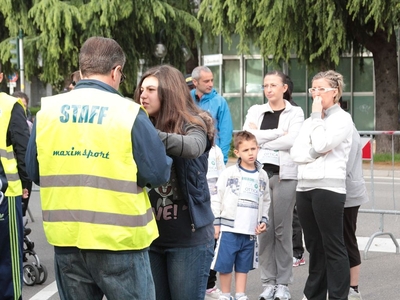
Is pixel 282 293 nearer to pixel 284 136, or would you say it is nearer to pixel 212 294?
pixel 212 294

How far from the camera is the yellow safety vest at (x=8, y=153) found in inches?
229

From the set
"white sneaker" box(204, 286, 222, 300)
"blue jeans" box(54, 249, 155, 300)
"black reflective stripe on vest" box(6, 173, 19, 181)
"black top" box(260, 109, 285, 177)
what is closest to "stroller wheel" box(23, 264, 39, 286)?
"white sneaker" box(204, 286, 222, 300)

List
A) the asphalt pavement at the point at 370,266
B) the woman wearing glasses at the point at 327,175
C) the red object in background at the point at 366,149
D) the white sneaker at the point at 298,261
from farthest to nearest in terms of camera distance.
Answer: the red object in background at the point at 366,149 < the white sneaker at the point at 298,261 < the asphalt pavement at the point at 370,266 < the woman wearing glasses at the point at 327,175

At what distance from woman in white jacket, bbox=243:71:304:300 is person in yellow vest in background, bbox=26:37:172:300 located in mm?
3539

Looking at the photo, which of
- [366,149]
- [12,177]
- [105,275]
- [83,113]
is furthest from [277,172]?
[83,113]

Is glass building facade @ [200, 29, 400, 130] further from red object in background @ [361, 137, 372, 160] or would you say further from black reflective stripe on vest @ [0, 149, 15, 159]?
black reflective stripe on vest @ [0, 149, 15, 159]

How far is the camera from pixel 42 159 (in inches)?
155

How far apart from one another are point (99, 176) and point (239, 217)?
323cm

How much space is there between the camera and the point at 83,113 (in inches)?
151

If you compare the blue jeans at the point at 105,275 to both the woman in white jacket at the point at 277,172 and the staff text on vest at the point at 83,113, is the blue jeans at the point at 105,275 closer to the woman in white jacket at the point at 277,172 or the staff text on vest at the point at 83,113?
the staff text on vest at the point at 83,113

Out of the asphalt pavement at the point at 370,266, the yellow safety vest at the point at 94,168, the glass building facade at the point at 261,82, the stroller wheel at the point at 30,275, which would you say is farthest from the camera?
the glass building facade at the point at 261,82

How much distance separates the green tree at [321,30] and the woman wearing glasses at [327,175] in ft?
42.3

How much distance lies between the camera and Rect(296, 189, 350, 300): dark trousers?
6.48 meters

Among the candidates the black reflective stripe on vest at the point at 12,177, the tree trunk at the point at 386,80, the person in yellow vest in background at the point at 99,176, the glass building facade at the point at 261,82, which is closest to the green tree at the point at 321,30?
the tree trunk at the point at 386,80
